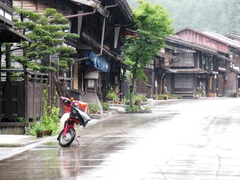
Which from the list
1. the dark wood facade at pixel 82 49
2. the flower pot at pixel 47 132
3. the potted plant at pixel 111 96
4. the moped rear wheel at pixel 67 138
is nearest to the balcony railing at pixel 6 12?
the dark wood facade at pixel 82 49

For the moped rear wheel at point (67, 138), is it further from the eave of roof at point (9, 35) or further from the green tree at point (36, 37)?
the green tree at point (36, 37)

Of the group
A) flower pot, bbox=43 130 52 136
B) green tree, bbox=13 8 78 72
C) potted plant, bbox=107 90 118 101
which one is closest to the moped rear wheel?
flower pot, bbox=43 130 52 136

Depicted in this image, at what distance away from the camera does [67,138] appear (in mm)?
14547

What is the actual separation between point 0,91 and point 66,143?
4.66 m

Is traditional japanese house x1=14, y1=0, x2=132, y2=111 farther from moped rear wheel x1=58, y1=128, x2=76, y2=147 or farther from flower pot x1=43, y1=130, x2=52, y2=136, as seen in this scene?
moped rear wheel x1=58, y1=128, x2=76, y2=147

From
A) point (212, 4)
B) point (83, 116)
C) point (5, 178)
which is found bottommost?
point (5, 178)

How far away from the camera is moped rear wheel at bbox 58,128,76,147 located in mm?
14441

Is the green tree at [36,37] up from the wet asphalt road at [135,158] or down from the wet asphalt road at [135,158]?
up

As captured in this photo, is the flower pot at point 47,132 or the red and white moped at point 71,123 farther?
the flower pot at point 47,132

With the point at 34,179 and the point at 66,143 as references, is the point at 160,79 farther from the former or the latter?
the point at 34,179

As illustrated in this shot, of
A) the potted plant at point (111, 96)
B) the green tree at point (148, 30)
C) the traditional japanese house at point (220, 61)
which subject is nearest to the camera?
the green tree at point (148, 30)

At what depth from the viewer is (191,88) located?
213 ft

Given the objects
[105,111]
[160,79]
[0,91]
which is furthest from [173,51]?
[0,91]

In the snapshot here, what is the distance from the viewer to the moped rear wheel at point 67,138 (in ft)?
47.4
